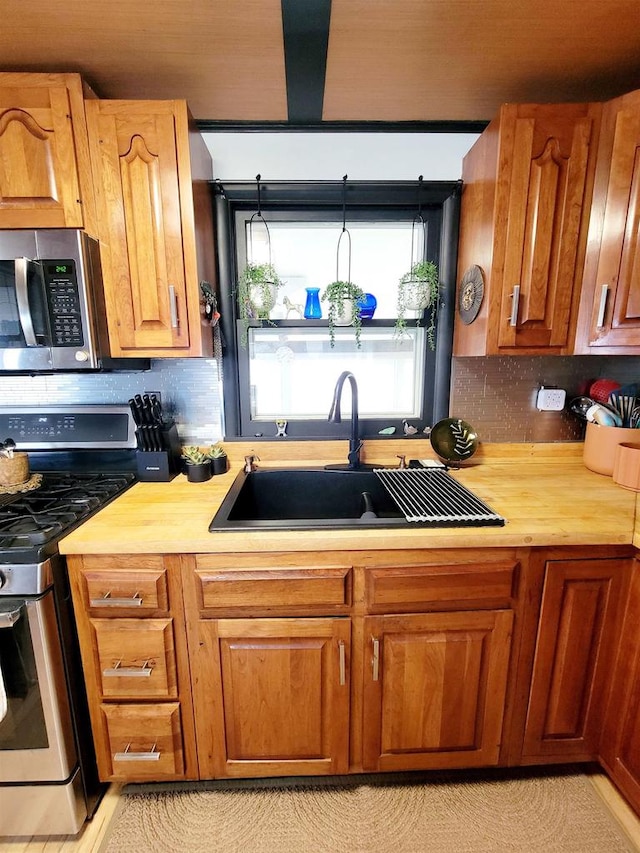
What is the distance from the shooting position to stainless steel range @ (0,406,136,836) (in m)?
0.98

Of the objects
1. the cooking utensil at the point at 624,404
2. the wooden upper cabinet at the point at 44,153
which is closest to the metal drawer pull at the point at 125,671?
the wooden upper cabinet at the point at 44,153

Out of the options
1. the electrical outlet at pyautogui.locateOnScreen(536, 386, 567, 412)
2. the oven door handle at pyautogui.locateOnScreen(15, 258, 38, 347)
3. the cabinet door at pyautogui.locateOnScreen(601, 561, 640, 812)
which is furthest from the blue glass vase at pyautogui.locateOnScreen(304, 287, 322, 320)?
the cabinet door at pyautogui.locateOnScreen(601, 561, 640, 812)

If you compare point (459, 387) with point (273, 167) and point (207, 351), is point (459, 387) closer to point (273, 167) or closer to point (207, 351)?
point (207, 351)

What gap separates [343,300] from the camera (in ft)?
4.97

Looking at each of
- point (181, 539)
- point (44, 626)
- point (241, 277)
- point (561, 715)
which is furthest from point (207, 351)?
point (561, 715)

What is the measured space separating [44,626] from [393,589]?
0.96 m

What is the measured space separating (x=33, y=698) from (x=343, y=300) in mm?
1613

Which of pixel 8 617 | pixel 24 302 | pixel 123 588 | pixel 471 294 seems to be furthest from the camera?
pixel 471 294

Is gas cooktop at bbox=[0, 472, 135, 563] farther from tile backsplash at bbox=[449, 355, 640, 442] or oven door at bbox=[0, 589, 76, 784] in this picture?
tile backsplash at bbox=[449, 355, 640, 442]

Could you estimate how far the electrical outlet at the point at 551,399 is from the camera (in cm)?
169

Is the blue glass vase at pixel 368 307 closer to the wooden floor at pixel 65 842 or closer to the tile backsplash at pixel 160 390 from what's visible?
the tile backsplash at pixel 160 390

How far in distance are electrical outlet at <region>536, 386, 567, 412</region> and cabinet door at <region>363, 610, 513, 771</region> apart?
982mm

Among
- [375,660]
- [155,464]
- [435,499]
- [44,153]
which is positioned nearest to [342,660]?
[375,660]

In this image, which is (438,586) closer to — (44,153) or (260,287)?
(260,287)
